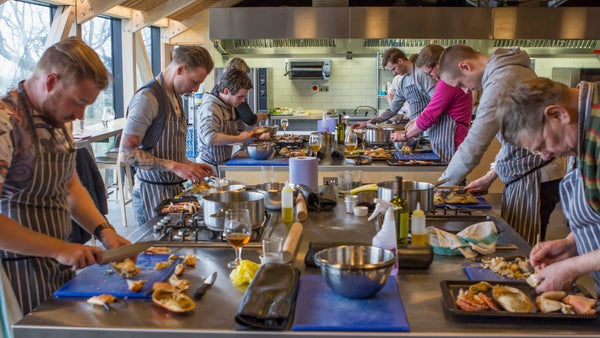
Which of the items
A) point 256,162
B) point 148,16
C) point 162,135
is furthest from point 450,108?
point 148,16

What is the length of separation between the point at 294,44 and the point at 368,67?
6.63ft

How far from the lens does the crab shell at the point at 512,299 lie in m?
1.79

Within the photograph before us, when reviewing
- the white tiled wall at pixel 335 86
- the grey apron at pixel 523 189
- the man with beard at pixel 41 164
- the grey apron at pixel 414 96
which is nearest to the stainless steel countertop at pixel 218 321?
the man with beard at pixel 41 164

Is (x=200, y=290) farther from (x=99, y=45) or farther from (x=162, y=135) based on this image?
(x=99, y=45)

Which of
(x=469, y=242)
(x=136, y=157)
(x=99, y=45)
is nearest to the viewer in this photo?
(x=469, y=242)

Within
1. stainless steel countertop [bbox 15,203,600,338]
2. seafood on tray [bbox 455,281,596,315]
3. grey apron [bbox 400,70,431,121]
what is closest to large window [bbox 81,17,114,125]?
grey apron [bbox 400,70,431,121]

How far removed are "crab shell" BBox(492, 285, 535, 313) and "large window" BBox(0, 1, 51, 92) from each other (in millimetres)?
5860

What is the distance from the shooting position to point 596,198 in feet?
6.51

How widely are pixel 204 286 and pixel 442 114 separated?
12.8 ft

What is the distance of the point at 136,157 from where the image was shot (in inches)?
138

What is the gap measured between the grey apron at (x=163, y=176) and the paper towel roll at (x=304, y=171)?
74 cm

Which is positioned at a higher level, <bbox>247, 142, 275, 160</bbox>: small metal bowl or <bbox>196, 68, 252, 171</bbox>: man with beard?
<bbox>196, 68, 252, 171</bbox>: man with beard

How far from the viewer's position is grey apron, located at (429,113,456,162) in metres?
5.44

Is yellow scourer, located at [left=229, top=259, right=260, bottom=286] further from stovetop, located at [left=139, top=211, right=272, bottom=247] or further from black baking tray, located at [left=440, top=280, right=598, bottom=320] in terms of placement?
black baking tray, located at [left=440, top=280, right=598, bottom=320]
